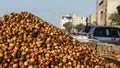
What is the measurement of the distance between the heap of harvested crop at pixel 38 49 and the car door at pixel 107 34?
12.3 meters

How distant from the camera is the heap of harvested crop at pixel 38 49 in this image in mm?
5370

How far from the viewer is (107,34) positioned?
67.1ft

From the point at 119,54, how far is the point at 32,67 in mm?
5597

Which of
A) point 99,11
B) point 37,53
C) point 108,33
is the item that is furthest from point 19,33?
point 99,11

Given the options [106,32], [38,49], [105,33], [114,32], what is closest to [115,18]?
[114,32]

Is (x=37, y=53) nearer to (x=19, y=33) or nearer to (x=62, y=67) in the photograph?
(x=62, y=67)

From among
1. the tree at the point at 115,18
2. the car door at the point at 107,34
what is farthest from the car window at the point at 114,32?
the tree at the point at 115,18

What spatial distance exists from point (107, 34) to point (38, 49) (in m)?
14.8

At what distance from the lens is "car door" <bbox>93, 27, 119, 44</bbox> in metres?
20.0

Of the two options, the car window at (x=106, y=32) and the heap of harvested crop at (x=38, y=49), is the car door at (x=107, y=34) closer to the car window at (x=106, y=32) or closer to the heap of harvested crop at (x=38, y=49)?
the car window at (x=106, y=32)

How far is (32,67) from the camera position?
5109 millimetres

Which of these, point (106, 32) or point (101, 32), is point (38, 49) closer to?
point (101, 32)

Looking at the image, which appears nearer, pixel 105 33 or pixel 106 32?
pixel 105 33

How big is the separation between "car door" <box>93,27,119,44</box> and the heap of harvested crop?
12265mm
